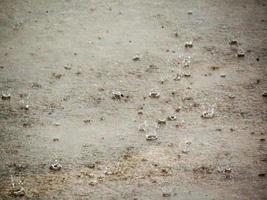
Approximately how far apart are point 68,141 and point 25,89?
3.82 metres

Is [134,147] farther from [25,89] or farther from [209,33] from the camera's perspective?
[209,33]

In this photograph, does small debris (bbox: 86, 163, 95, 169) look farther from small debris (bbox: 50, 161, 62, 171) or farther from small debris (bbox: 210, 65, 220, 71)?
small debris (bbox: 210, 65, 220, 71)

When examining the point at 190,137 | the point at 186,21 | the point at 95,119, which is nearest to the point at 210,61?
the point at 186,21

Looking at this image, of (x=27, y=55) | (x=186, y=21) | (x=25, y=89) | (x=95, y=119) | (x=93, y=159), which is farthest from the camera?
(x=186, y=21)

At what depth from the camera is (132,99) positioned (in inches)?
642

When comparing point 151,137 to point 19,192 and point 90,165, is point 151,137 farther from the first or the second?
point 19,192

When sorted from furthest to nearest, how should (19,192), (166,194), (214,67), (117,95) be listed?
(214,67) → (117,95) → (19,192) → (166,194)

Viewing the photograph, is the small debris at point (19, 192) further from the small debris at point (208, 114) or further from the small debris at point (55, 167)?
the small debris at point (208, 114)

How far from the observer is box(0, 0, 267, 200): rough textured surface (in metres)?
13.1

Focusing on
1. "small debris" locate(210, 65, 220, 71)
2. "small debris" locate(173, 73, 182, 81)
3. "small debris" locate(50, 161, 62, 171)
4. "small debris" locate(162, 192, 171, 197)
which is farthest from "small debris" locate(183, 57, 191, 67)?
"small debris" locate(50, 161, 62, 171)

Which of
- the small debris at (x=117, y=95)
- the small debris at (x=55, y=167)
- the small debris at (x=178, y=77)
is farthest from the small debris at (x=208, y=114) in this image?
the small debris at (x=55, y=167)

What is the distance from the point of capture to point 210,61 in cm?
1788

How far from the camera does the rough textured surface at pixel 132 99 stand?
42.9 feet

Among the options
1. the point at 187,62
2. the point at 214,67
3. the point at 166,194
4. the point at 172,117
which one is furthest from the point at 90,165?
the point at 214,67
